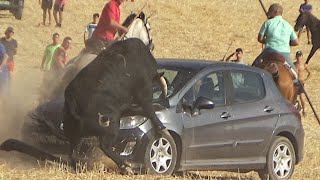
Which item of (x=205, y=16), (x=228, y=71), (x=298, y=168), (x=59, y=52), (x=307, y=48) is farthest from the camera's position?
(x=205, y=16)

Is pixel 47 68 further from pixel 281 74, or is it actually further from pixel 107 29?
pixel 281 74

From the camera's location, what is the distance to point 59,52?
20.6 m

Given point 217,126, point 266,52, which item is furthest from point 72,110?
point 266,52

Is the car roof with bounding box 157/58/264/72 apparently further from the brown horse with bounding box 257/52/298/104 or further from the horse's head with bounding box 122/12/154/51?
the brown horse with bounding box 257/52/298/104

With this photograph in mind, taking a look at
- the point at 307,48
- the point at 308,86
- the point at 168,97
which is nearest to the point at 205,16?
the point at 307,48

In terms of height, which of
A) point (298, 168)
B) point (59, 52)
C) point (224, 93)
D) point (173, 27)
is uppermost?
point (173, 27)

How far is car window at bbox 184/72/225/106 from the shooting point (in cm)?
1207

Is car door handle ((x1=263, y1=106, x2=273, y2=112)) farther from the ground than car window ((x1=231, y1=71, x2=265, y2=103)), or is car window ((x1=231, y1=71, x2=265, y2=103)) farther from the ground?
car window ((x1=231, y1=71, x2=265, y2=103))

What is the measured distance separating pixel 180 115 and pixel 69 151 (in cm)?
140

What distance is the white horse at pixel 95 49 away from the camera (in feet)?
45.0

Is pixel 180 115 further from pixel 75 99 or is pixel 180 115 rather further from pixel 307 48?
pixel 307 48

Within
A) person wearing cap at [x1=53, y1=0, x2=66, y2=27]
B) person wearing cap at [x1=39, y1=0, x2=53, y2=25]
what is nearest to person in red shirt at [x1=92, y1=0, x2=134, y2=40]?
person wearing cap at [x1=53, y1=0, x2=66, y2=27]

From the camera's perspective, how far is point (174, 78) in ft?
39.8

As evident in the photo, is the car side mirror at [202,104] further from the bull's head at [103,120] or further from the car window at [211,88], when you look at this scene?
the bull's head at [103,120]
